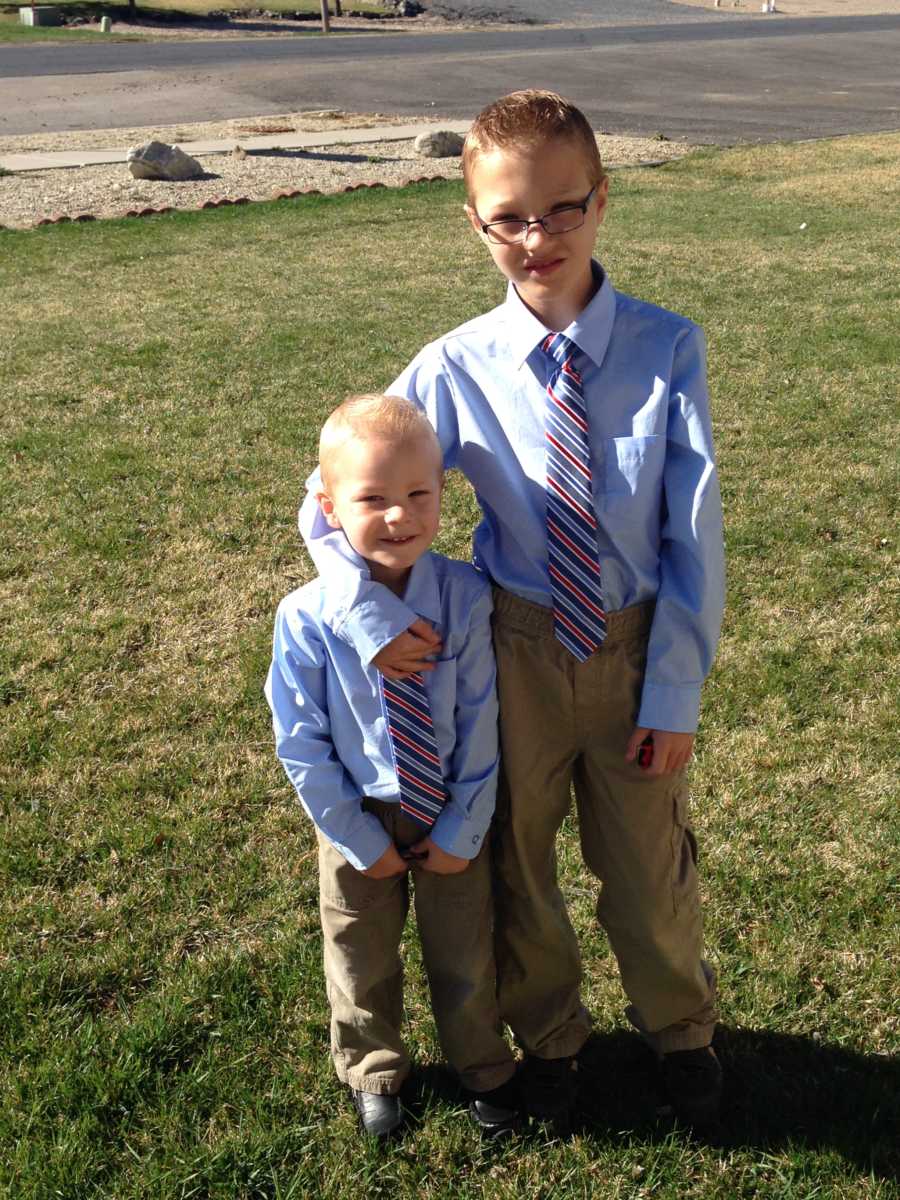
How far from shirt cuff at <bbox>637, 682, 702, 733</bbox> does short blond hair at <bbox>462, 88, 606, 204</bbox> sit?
88 centimetres

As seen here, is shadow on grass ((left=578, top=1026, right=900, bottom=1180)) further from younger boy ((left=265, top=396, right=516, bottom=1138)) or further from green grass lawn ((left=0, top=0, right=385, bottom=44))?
green grass lawn ((left=0, top=0, right=385, bottom=44))

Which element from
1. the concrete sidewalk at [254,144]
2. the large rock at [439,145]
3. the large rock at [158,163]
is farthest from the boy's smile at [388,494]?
the concrete sidewalk at [254,144]

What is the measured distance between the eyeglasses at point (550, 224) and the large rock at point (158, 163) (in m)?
12.6

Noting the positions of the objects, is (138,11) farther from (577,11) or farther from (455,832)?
(455,832)

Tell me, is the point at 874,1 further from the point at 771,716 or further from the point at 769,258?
the point at 771,716

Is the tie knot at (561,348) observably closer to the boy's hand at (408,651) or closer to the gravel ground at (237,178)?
the boy's hand at (408,651)

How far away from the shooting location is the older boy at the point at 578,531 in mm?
1968

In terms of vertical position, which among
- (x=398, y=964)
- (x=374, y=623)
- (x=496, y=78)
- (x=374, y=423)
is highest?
(x=496, y=78)

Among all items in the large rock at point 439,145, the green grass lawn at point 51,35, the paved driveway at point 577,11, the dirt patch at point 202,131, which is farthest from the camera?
the paved driveway at point 577,11

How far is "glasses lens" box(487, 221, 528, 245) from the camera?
194 cm

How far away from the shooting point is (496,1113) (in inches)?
94.2

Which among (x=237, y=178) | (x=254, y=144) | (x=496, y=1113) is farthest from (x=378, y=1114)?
(x=254, y=144)

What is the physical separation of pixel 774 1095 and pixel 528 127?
6.43 ft

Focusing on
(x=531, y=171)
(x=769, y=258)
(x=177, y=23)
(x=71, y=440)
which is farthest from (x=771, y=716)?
(x=177, y=23)
